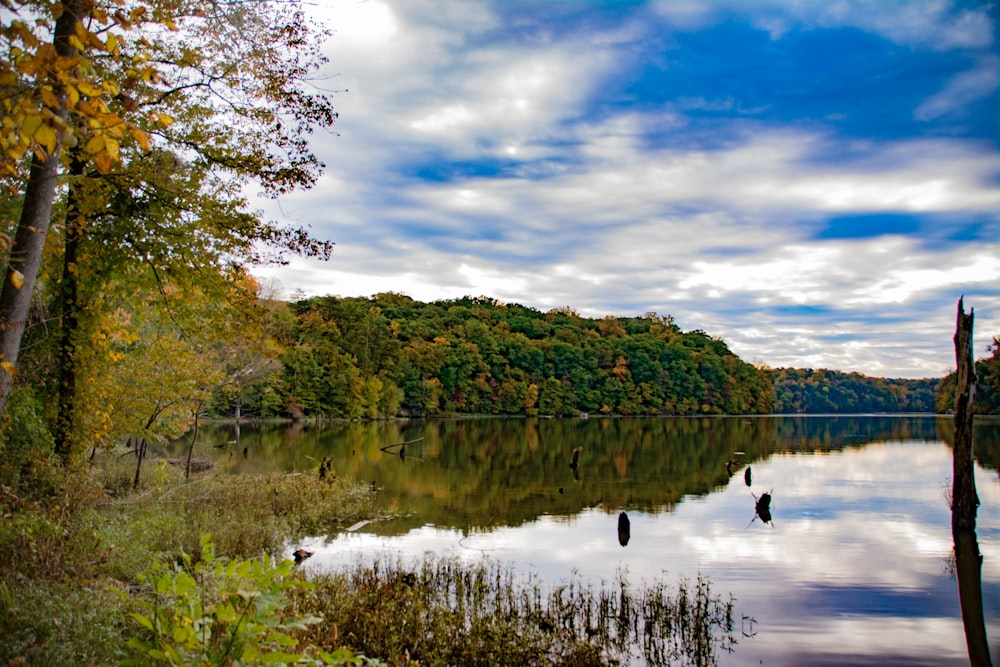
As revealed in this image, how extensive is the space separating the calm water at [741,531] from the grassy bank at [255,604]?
1268mm

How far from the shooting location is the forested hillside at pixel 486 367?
284ft

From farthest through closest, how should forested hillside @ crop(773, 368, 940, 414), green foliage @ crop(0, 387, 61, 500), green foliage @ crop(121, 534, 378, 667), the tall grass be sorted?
forested hillside @ crop(773, 368, 940, 414), green foliage @ crop(0, 387, 61, 500), the tall grass, green foliage @ crop(121, 534, 378, 667)

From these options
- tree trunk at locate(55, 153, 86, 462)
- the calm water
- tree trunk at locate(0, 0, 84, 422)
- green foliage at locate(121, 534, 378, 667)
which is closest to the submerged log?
the calm water

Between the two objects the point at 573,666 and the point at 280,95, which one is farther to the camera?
the point at 280,95

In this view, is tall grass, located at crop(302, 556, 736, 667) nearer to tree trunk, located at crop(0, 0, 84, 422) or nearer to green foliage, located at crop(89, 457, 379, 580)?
green foliage, located at crop(89, 457, 379, 580)

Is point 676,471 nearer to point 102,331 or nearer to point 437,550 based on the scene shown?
point 437,550

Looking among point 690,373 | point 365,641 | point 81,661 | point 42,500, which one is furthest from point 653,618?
point 690,373

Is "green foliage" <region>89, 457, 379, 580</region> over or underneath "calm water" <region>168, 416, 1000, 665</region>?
over

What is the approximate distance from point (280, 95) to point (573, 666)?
33.2 ft

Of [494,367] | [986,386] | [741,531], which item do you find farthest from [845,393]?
[741,531]

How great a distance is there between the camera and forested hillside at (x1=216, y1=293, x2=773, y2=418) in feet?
284

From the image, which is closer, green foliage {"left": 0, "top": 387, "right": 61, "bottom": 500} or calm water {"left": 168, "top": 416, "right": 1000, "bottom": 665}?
green foliage {"left": 0, "top": 387, "right": 61, "bottom": 500}

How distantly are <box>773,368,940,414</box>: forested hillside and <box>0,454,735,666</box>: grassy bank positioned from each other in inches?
6968

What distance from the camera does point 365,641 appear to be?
8891 mm
